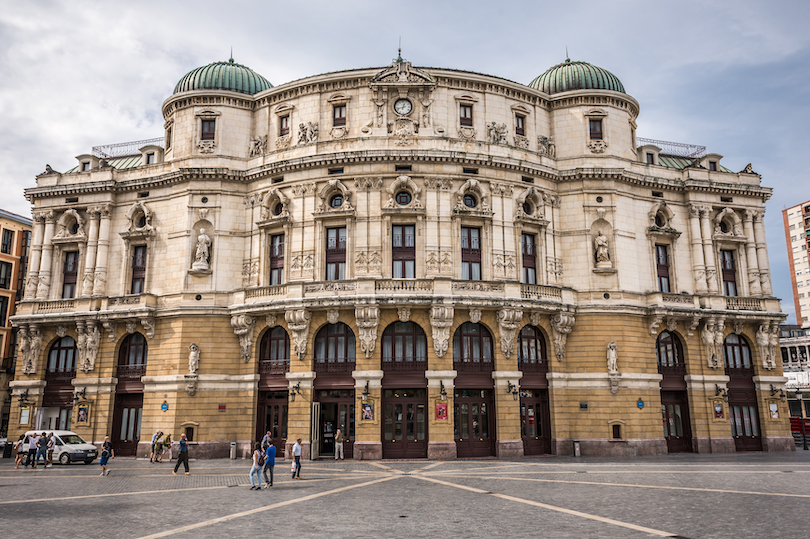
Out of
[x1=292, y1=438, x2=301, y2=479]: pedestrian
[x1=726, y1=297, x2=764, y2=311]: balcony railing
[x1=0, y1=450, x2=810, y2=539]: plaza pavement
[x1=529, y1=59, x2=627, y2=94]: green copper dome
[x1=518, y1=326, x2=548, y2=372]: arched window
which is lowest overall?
[x1=0, y1=450, x2=810, y2=539]: plaza pavement

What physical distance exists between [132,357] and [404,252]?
22.0 meters

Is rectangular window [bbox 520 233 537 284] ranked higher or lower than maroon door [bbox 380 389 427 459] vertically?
higher

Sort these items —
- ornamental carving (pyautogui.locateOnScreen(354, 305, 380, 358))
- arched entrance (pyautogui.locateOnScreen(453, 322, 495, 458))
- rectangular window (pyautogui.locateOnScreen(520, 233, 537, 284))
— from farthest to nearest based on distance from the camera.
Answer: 1. rectangular window (pyautogui.locateOnScreen(520, 233, 537, 284))
2. arched entrance (pyautogui.locateOnScreen(453, 322, 495, 458))
3. ornamental carving (pyautogui.locateOnScreen(354, 305, 380, 358))

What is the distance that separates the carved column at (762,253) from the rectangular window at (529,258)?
19.6 m

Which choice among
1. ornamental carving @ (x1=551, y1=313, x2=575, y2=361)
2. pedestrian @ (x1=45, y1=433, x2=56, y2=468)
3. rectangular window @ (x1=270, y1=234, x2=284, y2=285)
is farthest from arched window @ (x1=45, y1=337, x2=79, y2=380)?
ornamental carving @ (x1=551, y1=313, x2=575, y2=361)

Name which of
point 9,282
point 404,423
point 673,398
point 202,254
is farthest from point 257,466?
point 9,282

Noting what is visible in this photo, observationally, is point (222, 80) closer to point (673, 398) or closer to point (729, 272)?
point (673, 398)

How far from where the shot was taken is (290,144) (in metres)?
47.3

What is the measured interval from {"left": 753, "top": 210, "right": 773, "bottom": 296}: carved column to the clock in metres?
30.1

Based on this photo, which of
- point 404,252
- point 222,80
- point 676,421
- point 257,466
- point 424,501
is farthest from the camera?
point 222,80

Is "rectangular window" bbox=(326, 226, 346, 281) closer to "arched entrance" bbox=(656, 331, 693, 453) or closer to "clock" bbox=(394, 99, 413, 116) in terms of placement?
"clock" bbox=(394, 99, 413, 116)

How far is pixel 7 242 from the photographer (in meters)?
65.8

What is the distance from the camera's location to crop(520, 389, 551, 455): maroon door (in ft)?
143

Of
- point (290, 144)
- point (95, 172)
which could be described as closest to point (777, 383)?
point (290, 144)
